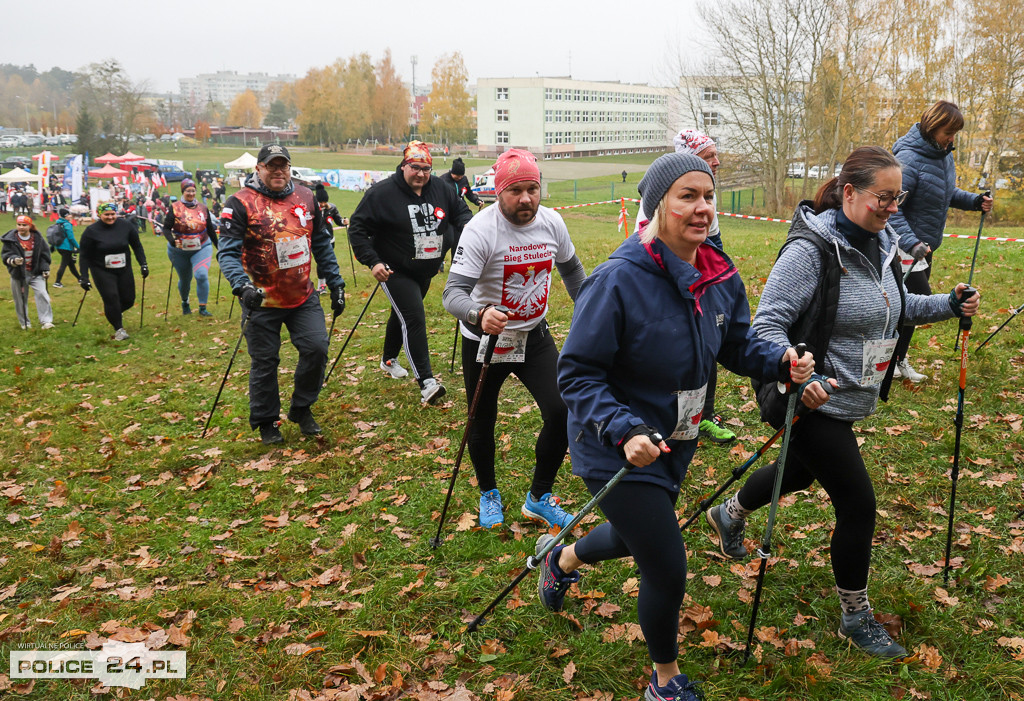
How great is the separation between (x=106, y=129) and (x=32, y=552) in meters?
73.6

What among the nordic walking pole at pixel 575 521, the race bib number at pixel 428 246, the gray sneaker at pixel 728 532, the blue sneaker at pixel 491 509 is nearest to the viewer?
the nordic walking pole at pixel 575 521

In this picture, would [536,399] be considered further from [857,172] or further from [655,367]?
[857,172]

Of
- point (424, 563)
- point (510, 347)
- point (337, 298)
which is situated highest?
point (510, 347)

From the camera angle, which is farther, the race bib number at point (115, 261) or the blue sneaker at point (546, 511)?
the race bib number at point (115, 261)

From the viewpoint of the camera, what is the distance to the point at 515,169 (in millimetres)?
4219

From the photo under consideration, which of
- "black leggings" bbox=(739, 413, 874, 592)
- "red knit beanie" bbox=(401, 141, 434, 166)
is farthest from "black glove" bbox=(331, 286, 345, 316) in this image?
"black leggings" bbox=(739, 413, 874, 592)

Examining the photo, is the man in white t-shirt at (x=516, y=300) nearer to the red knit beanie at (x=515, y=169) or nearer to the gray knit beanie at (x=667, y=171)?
the red knit beanie at (x=515, y=169)

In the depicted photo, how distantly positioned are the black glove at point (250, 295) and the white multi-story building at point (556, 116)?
69.8 m

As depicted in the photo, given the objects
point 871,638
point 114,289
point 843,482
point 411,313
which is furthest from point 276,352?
point 114,289

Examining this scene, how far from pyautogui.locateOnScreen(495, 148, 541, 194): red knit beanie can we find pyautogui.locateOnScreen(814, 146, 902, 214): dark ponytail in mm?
1566

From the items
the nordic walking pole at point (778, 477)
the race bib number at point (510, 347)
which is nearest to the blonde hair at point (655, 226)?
the nordic walking pole at point (778, 477)

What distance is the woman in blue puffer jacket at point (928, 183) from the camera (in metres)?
5.38

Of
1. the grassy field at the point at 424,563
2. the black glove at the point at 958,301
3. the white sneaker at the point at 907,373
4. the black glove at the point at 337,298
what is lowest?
the grassy field at the point at 424,563

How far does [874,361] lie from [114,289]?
11.9 metres
